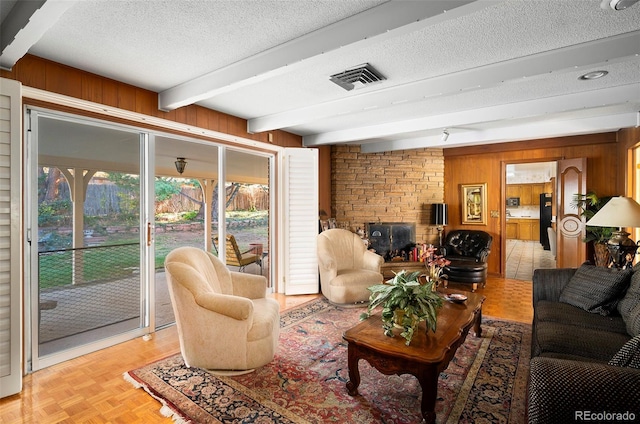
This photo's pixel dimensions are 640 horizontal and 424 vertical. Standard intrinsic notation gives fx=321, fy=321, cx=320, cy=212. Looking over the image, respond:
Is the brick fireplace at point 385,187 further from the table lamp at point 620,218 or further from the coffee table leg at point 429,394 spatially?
the coffee table leg at point 429,394

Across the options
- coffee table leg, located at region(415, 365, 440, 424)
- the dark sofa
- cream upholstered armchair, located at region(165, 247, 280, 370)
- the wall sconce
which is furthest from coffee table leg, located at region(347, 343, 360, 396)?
the wall sconce

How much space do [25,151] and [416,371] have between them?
3.26 m

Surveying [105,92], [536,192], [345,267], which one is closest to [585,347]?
[345,267]

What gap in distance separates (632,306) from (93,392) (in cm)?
385

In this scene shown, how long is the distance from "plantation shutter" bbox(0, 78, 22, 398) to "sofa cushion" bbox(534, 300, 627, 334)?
384 centimetres

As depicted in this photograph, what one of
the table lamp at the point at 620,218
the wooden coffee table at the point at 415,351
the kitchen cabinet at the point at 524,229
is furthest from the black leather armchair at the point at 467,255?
the kitchen cabinet at the point at 524,229

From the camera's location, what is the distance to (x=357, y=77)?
2.83m

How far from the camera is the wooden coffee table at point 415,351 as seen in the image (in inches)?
73.5

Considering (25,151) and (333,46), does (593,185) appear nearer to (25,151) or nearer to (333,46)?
(333,46)

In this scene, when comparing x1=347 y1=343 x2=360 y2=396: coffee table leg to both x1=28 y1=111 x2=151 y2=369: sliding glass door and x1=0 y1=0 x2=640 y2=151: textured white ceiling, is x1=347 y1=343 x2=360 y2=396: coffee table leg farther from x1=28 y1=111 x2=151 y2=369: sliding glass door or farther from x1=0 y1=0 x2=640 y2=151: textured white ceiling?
x1=28 y1=111 x2=151 y2=369: sliding glass door

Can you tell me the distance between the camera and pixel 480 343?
9.87 feet

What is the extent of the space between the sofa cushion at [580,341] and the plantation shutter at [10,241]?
11.5 feet

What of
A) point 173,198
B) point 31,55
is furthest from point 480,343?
point 31,55

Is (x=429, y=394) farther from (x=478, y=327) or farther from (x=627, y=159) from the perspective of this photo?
(x=627, y=159)
